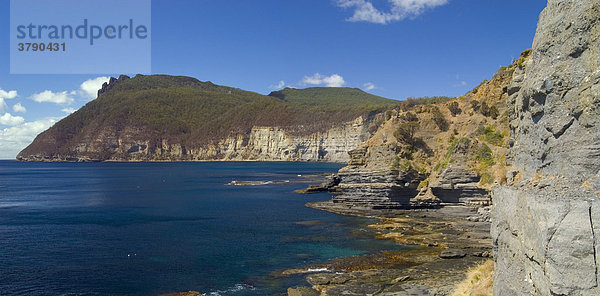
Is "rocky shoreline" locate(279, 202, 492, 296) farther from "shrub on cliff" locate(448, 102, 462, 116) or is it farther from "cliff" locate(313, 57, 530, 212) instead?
"shrub on cliff" locate(448, 102, 462, 116)

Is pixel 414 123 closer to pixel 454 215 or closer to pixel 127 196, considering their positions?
pixel 454 215

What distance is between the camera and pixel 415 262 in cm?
2958

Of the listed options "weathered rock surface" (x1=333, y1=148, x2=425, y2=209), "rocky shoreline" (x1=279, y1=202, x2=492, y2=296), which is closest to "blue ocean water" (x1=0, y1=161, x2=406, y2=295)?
"rocky shoreline" (x1=279, y1=202, x2=492, y2=296)

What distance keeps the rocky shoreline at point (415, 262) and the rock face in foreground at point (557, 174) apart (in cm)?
1106

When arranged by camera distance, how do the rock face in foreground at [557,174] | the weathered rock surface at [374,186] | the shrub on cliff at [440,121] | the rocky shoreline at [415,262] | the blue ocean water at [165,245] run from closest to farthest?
1. the rock face in foreground at [557,174]
2. the rocky shoreline at [415,262]
3. the blue ocean water at [165,245]
4. the weathered rock surface at [374,186]
5. the shrub on cliff at [440,121]

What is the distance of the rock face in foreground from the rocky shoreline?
1106cm

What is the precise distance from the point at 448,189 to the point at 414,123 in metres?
13.2

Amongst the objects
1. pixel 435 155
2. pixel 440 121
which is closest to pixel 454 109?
pixel 440 121

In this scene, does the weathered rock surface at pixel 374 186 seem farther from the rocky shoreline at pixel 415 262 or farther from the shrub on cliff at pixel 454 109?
the shrub on cliff at pixel 454 109

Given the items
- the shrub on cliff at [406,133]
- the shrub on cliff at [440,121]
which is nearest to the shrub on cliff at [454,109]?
the shrub on cliff at [440,121]

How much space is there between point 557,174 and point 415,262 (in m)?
19.9

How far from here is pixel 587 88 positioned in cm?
1035

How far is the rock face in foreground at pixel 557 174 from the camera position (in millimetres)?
9094

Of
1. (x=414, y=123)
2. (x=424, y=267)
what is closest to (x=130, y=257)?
(x=424, y=267)
